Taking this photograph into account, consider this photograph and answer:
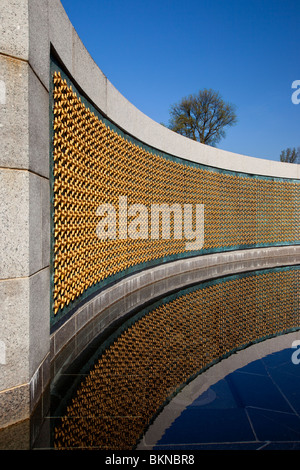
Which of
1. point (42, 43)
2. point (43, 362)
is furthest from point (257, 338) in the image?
point (42, 43)

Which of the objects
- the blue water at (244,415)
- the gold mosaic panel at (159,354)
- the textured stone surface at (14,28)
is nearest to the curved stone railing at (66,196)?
the textured stone surface at (14,28)

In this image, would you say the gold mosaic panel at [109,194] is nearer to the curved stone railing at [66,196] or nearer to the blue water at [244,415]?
the curved stone railing at [66,196]

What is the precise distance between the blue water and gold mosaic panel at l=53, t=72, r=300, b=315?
2031mm

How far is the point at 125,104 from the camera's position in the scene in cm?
768

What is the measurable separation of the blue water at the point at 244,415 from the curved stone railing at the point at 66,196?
1337mm

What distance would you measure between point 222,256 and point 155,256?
4.26 metres

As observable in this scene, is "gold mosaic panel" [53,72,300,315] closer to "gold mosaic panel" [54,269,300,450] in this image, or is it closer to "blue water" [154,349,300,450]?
"gold mosaic panel" [54,269,300,450]

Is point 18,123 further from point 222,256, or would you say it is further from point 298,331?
point 222,256

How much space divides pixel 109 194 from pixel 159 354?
11.3 ft

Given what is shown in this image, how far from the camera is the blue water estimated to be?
2623 millimetres

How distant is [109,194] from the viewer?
7.04 m

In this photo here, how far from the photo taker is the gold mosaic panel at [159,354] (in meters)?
2.86

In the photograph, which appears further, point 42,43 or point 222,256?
point 222,256

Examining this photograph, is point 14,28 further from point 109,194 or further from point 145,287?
point 145,287
